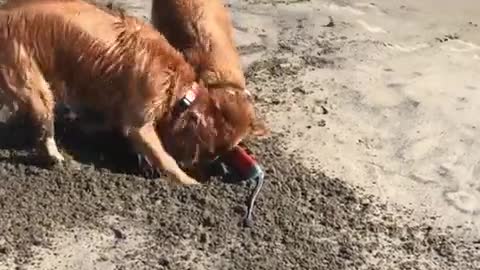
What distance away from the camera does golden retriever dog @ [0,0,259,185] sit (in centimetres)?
602

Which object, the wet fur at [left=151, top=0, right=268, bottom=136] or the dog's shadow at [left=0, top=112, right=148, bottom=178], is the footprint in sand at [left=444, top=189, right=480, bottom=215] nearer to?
the wet fur at [left=151, top=0, right=268, bottom=136]

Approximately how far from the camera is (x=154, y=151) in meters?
6.06

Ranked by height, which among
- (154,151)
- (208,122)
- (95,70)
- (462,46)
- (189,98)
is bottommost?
(462,46)

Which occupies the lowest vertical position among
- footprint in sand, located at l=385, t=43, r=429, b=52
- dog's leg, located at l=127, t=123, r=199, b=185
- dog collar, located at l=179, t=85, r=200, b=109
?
footprint in sand, located at l=385, t=43, r=429, b=52

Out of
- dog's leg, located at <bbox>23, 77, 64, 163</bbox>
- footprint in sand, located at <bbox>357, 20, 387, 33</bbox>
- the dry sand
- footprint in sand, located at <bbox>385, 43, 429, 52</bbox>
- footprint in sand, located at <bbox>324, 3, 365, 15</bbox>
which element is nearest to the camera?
the dry sand

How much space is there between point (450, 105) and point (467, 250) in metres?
1.78

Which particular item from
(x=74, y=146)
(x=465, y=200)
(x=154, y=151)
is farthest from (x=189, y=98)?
(x=465, y=200)

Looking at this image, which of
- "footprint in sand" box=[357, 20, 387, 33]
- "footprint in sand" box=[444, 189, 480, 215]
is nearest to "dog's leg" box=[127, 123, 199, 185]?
"footprint in sand" box=[444, 189, 480, 215]

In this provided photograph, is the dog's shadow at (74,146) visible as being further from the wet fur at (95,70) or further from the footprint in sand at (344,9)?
the footprint in sand at (344,9)

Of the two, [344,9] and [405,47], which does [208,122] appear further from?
[344,9]

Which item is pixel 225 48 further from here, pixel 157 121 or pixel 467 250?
pixel 467 250

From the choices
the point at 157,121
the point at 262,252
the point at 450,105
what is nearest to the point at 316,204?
the point at 262,252

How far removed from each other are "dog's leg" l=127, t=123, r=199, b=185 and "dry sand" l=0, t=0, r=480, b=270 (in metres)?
0.16

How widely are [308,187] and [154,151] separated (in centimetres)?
90
